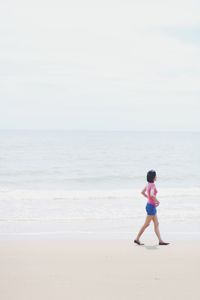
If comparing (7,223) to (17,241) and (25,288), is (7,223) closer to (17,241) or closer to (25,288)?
(17,241)

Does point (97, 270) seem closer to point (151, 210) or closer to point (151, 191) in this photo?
point (151, 210)

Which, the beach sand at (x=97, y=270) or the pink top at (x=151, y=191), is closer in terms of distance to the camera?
the beach sand at (x=97, y=270)

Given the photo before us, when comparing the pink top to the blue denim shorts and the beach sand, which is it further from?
the beach sand

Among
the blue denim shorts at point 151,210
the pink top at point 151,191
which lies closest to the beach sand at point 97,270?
the blue denim shorts at point 151,210

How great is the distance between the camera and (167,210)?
14609 millimetres

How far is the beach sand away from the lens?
6062 millimetres

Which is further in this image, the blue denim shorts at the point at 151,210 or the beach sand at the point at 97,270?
the blue denim shorts at the point at 151,210

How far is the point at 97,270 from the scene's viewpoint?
7.24 meters

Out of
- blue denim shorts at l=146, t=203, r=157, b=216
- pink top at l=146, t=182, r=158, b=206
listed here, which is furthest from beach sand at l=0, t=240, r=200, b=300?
pink top at l=146, t=182, r=158, b=206

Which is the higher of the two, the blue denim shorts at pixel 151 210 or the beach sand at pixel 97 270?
the blue denim shorts at pixel 151 210

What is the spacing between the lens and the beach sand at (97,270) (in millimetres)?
6062

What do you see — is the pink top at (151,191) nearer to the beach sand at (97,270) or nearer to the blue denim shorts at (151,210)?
the blue denim shorts at (151,210)

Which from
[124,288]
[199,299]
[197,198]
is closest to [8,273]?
[124,288]

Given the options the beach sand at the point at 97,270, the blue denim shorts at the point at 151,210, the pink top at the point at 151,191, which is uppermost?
the pink top at the point at 151,191
